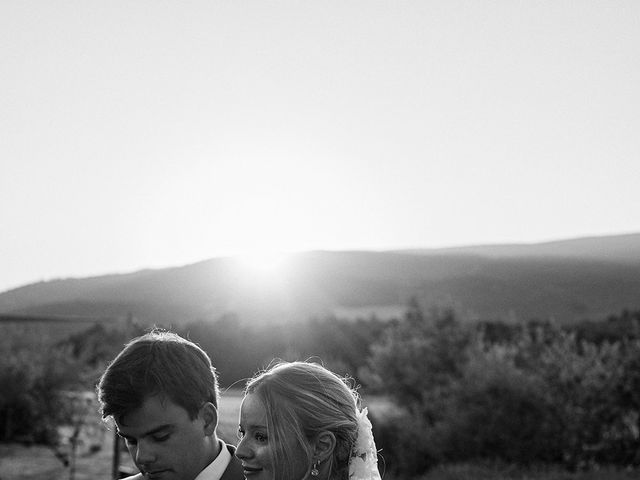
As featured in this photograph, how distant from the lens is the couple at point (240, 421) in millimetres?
2973

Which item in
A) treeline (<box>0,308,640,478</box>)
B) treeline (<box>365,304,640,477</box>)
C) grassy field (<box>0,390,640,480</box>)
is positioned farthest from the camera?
treeline (<box>0,308,640,478</box>)

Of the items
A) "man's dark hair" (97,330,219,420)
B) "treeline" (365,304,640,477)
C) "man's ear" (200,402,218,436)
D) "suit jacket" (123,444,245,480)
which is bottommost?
"treeline" (365,304,640,477)

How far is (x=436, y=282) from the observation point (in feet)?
245

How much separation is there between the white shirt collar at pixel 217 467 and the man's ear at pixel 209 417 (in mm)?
97

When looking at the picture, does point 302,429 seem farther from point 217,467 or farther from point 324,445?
point 217,467

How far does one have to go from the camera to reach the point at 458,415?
77.2 feet

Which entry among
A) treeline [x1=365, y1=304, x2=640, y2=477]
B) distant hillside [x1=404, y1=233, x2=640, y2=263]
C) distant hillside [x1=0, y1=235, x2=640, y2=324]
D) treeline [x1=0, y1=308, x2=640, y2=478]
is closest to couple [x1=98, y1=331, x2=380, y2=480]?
treeline [x1=0, y1=308, x2=640, y2=478]

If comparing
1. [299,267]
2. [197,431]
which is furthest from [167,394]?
[299,267]

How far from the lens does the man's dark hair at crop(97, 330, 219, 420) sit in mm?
3145

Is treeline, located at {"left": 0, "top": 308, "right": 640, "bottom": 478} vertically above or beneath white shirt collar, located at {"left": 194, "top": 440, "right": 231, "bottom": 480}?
beneath

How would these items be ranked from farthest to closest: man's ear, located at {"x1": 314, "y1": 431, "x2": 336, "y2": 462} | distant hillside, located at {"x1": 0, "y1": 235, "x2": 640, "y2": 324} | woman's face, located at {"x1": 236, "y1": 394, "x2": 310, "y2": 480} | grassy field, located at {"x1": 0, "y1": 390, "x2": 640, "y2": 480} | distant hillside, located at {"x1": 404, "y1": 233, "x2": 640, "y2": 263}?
distant hillside, located at {"x1": 404, "y1": 233, "x2": 640, "y2": 263} < distant hillside, located at {"x1": 0, "y1": 235, "x2": 640, "y2": 324} < grassy field, located at {"x1": 0, "y1": 390, "x2": 640, "y2": 480} < man's ear, located at {"x1": 314, "y1": 431, "x2": 336, "y2": 462} < woman's face, located at {"x1": 236, "y1": 394, "x2": 310, "y2": 480}

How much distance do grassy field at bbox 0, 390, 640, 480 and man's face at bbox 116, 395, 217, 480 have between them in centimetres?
1170

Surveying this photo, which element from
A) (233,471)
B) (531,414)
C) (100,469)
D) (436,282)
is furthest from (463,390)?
(436,282)

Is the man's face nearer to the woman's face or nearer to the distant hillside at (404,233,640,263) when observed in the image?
the woman's face
